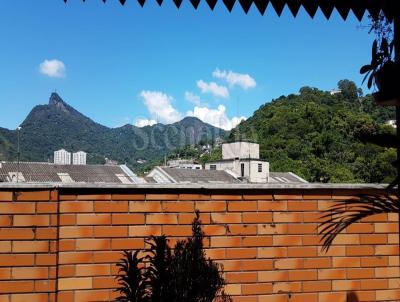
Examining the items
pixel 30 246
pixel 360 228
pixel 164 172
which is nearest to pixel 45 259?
pixel 30 246

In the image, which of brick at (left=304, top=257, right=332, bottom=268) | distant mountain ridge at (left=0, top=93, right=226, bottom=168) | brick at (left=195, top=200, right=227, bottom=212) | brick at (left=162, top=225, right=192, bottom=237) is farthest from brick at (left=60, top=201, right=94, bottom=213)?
distant mountain ridge at (left=0, top=93, right=226, bottom=168)

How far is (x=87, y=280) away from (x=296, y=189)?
1346mm

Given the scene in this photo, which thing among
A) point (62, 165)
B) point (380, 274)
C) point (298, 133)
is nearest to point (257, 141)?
point (298, 133)

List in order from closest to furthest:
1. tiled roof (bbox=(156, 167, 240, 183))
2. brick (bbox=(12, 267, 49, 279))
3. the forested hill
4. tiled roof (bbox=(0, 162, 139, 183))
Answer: brick (bbox=(12, 267, 49, 279)) < tiled roof (bbox=(0, 162, 139, 183)) < tiled roof (bbox=(156, 167, 240, 183)) < the forested hill

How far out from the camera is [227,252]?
2471mm

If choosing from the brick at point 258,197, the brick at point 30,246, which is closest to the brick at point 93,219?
the brick at point 30,246

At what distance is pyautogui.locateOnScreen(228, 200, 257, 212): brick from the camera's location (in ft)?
8.20

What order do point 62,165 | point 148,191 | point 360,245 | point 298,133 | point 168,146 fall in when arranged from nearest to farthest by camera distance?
point 148,191 → point 360,245 → point 62,165 → point 298,133 → point 168,146

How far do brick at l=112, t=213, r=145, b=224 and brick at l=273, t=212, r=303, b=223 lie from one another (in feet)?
2.67

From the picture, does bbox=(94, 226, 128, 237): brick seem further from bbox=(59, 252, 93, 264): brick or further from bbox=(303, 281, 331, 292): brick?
bbox=(303, 281, 331, 292): brick

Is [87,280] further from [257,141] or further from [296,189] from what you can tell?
[257,141]

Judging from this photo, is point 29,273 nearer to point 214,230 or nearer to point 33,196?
point 33,196

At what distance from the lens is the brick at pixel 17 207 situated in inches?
88.6

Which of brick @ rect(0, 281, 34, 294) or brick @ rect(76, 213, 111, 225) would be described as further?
brick @ rect(76, 213, 111, 225)
